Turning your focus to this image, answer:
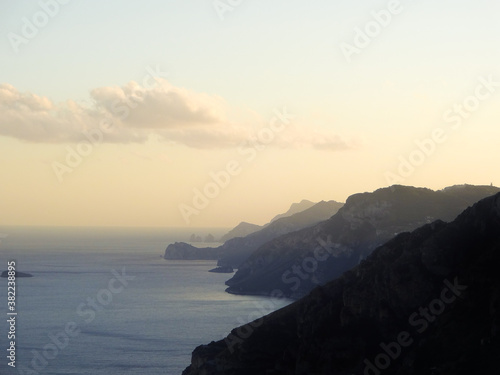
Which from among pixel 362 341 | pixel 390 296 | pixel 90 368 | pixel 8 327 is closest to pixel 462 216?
pixel 390 296

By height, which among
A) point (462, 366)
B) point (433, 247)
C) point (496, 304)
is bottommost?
point (462, 366)

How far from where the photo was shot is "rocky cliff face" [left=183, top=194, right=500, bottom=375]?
3878 inches

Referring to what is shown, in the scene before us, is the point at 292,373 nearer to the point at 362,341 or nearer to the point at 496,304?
the point at 362,341

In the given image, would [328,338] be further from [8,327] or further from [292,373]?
[8,327]

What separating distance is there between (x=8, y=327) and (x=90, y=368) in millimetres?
53476

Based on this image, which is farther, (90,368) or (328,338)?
(90,368)

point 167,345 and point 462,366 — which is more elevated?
point 167,345

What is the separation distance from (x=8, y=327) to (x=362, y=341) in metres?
114

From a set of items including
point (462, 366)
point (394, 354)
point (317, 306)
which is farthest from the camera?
point (317, 306)

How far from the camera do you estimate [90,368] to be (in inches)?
5925

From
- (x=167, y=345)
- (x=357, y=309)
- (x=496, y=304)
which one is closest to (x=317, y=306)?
(x=357, y=309)

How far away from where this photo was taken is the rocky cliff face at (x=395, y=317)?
98.5 meters

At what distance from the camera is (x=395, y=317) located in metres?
112

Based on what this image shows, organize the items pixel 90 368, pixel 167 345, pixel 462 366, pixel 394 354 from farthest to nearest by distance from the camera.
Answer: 1. pixel 167 345
2. pixel 90 368
3. pixel 394 354
4. pixel 462 366
